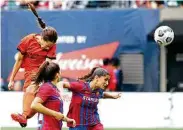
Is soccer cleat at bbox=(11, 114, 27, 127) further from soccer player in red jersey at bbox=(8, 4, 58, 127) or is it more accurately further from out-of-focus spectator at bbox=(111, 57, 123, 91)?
out-of-focus spectator at bbox=(111, 57, 123, 91)

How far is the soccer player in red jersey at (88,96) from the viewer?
36.7ft

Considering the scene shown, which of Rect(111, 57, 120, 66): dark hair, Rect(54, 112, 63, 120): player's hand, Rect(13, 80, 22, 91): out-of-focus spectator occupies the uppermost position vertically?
Rect(54, 112, 63, 120): player's hand

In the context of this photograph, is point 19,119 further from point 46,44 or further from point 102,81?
point 102,81

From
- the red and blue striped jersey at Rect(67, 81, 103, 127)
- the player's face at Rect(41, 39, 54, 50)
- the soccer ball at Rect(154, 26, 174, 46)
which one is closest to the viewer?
the red and blue striped jersey at Rect(67, 81, 103, 127)

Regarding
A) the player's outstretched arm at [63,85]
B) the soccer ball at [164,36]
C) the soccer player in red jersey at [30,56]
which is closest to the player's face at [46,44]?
the soccer player in red jersey at [30,56]

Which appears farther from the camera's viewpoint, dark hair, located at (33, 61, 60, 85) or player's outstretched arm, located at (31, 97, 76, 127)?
dark hair, located at (33, 61, 60, 85)

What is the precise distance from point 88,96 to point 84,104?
6.1 inches

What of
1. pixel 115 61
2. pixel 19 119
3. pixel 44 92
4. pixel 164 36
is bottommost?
pixel 115 61

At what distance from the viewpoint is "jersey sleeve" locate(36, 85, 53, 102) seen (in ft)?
32.3

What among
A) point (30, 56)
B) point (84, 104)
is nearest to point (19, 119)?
point (84, 104)

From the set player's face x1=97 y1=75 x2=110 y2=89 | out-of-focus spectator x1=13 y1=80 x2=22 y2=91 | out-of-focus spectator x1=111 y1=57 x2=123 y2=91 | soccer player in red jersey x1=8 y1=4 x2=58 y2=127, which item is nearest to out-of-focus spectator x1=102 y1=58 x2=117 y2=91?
out-of-focus spectator x1=111 y1=57 x2=123 y2=91

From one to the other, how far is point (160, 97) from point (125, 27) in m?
6.38

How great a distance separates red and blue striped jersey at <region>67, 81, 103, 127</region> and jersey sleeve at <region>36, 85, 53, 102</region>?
1.40 m

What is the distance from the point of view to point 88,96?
11328 mm
